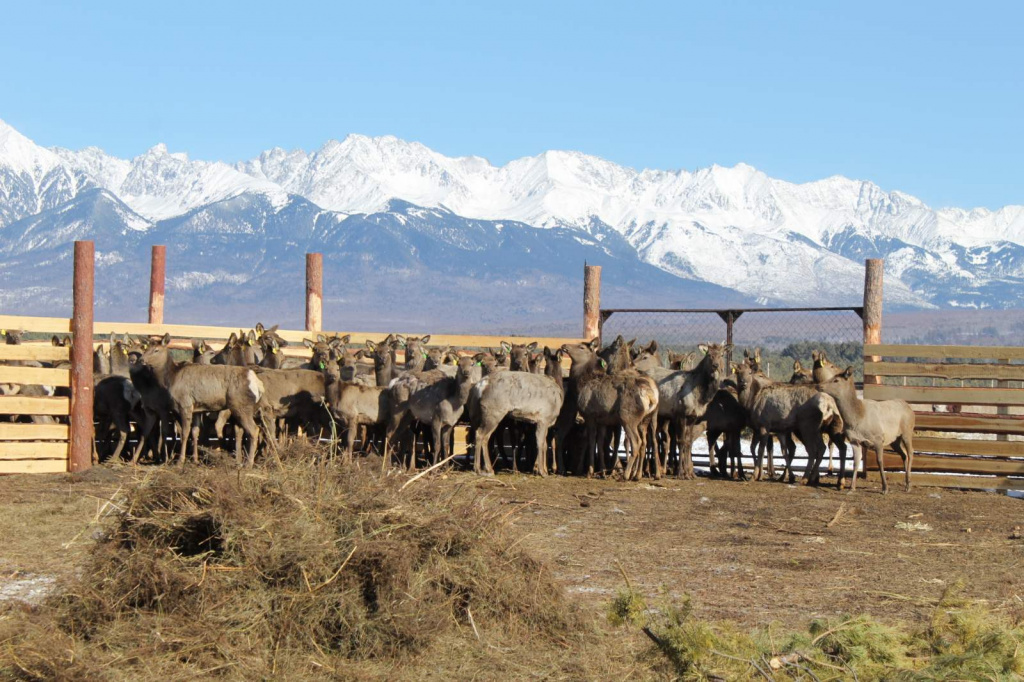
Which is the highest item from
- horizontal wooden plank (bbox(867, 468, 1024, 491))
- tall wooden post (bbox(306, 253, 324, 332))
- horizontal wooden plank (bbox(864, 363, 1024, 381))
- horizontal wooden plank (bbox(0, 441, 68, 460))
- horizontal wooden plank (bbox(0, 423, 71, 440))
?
tall wooden post (bbox(306, 253, 324, 332))

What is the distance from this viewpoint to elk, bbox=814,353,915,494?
54.2 ft

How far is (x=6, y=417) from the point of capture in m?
17.5

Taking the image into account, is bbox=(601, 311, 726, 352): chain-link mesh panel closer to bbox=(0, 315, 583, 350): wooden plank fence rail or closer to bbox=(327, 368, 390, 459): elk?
bbox=(0, 315, 583, 350): wooden plank fence rail

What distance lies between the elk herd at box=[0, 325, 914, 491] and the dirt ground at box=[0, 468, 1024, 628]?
97 centimetres

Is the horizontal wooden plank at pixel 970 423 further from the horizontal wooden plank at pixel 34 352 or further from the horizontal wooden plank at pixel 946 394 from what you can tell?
the horizontal wooden plank at pixel 34 352

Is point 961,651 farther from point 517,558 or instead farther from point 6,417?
point 6,417

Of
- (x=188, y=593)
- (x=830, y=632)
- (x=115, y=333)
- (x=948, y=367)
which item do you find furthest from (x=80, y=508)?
(x=948, y=367)

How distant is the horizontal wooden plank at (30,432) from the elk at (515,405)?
5697mm

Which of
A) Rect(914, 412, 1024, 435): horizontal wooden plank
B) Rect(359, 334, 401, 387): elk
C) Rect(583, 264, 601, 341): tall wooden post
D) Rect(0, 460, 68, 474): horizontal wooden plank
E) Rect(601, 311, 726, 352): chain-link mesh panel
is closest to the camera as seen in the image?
Rect(0, 460, 68, 474): horizontal wooden plank

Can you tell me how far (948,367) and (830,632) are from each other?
34.8 ft

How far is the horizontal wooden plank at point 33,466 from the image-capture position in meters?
15.6

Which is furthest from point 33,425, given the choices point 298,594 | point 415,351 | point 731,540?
point 298,594

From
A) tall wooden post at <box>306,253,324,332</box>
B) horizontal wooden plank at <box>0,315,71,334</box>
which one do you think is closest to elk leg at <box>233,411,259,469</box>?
Result: horizontal wooden plank at <box>0,315,71,334</box>

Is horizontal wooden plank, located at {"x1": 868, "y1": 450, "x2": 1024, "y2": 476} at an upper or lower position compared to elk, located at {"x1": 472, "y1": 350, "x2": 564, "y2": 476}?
lower
